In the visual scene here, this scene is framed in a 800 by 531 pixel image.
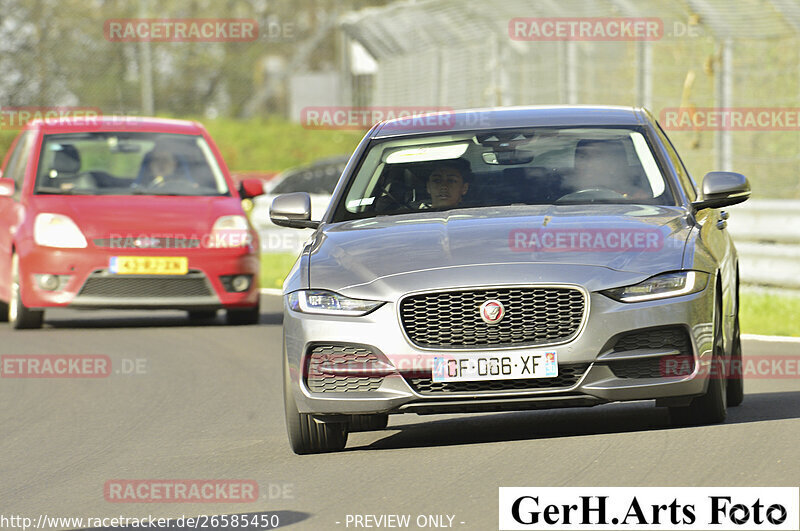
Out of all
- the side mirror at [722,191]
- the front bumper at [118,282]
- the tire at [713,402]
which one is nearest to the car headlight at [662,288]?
the tire at [713,402]

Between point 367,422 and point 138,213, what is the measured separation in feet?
25.0

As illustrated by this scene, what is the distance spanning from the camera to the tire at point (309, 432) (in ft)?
27.3

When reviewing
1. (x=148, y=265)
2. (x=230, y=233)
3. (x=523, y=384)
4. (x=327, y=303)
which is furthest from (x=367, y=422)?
(x=230, y=233)

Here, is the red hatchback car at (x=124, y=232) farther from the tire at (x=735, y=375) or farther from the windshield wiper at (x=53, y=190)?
the tire at (x=735, y=375)

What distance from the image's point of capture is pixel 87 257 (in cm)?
1530

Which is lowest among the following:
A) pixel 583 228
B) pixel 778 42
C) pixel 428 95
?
pixel 428 95

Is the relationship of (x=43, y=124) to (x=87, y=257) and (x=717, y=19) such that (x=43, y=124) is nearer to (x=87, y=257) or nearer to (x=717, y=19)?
(x=87, y=257)

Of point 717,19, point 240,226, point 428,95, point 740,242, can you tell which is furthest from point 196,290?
point 428,95

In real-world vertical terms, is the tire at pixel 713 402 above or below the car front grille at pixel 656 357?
below

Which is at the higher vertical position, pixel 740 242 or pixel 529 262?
pixel 529 262

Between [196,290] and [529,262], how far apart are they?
7930 millimetres

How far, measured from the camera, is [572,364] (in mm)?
7824

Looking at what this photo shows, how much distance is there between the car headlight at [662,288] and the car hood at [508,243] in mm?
46

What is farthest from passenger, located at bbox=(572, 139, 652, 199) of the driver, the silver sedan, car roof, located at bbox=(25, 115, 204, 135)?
car roof, located at bbox=(25, 115, 204, 135)
